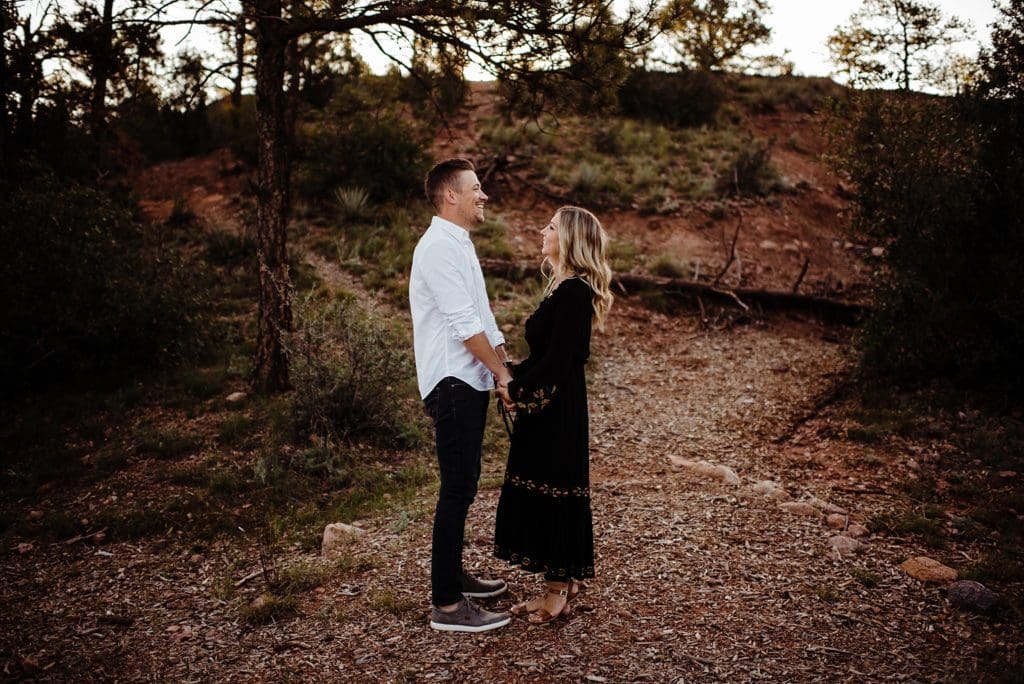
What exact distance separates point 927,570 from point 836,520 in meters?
0.77

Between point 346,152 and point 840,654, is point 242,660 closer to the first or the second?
point 840,654

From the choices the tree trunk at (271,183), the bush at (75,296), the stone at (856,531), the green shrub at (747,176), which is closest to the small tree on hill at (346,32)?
the tree trunk at (271,183)

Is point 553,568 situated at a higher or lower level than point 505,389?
lower

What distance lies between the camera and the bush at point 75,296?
707cm

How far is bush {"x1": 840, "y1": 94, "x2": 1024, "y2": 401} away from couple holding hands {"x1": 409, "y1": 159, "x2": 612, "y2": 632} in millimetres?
5868

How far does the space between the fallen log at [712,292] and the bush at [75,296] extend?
16.8 ft

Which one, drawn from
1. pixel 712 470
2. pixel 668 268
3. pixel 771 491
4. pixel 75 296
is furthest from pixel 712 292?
pixel 75 296

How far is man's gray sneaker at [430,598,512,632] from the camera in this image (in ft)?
11.5

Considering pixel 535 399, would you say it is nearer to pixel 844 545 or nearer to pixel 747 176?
pixel 844 545

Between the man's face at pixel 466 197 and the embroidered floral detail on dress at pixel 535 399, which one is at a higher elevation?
the man's face at pixel 466 197

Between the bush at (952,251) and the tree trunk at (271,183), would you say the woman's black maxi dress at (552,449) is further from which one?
the bush at (952,251)

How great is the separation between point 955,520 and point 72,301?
8.81 metres

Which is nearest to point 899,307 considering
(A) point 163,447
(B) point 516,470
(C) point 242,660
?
(B) point 516,470

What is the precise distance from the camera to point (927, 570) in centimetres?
427
